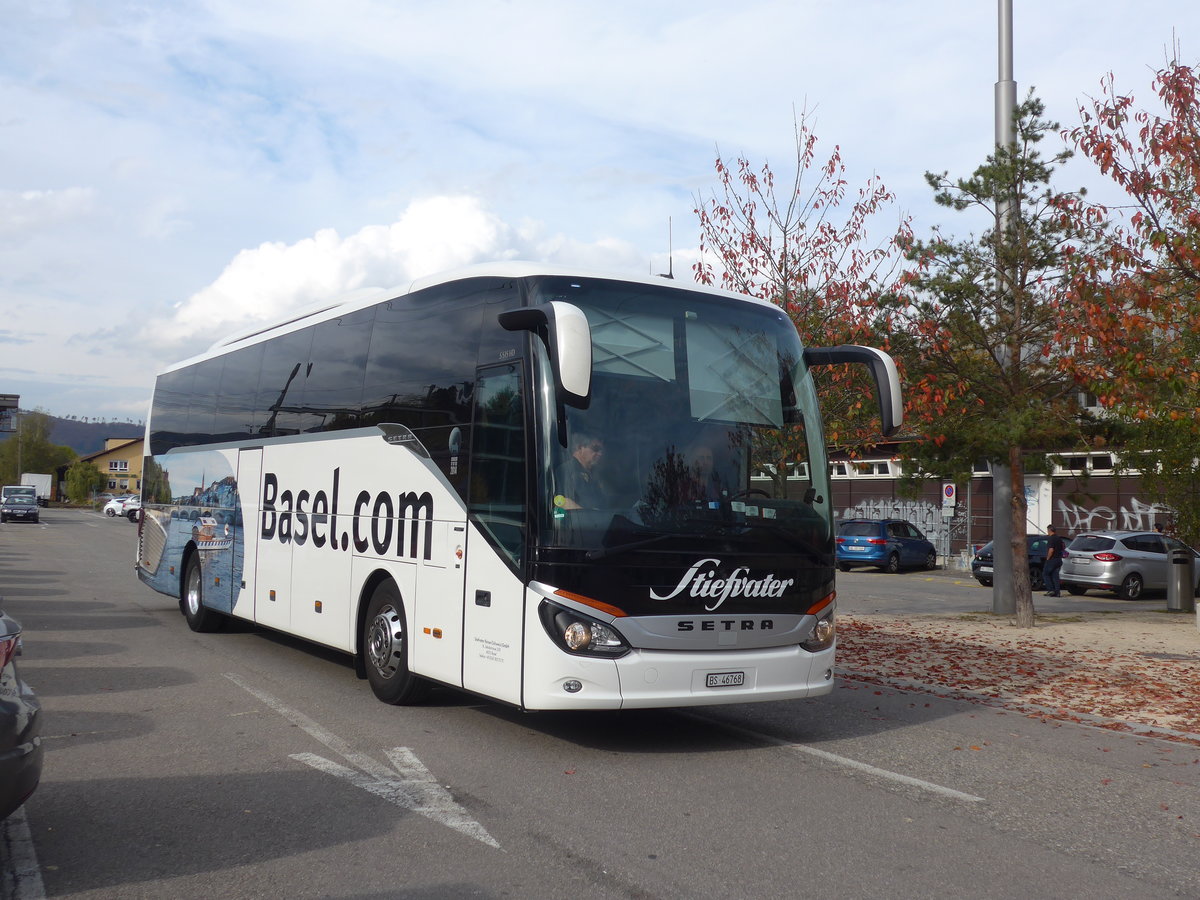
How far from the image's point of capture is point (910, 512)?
141ft

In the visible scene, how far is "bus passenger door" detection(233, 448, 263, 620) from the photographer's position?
12023 millimetres

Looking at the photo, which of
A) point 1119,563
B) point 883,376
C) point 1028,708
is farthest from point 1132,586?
point 883,376

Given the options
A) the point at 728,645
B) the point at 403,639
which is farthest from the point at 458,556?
the point at 728,645

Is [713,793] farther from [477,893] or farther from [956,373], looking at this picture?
[956,373]

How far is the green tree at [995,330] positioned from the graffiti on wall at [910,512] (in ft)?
76.5

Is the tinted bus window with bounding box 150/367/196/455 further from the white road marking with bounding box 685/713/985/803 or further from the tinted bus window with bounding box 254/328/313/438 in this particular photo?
the white road marking with bounding box 685/713/985/803

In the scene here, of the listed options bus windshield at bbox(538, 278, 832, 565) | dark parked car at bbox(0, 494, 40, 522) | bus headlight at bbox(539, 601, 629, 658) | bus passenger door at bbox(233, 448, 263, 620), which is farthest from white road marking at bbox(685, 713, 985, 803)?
dark parked car at bbox(0, 494, 40, 522)

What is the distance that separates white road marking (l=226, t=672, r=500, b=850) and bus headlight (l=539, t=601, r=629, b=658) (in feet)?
3.69

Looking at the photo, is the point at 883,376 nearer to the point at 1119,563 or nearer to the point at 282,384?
the point at 282,384

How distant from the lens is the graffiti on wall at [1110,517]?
34844mm

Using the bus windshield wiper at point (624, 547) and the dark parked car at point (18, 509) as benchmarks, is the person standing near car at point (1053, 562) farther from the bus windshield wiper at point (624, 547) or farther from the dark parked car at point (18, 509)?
the dark parked car at point (18, 509)

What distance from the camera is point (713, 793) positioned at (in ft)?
21.5

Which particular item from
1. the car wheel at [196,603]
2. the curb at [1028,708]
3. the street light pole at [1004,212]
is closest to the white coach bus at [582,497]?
the curb at [1028,708]

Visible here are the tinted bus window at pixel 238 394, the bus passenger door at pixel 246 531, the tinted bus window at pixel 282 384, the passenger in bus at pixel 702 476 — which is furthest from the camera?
the tinted bus window at pixel 238 394
